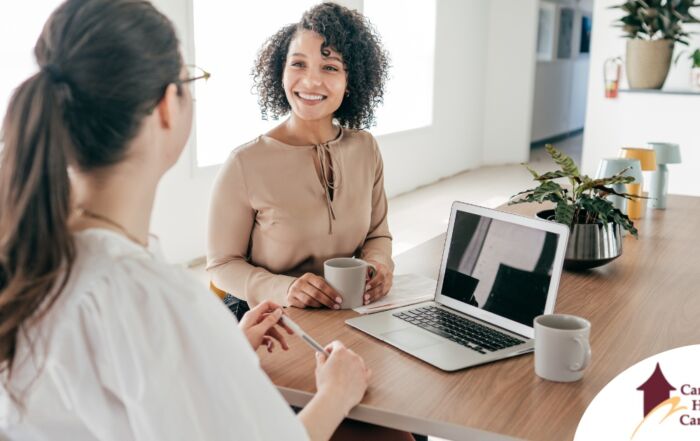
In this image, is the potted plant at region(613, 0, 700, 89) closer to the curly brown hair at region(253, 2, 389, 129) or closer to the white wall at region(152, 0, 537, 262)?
the white wall at region(152, 0, 537, 262)

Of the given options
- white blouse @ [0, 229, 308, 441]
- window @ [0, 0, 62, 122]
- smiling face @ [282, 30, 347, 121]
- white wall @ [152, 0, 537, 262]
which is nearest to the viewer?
white blouse @ [0, 229, 308, 441]

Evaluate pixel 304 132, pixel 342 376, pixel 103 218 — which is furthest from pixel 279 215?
pixel 103 218

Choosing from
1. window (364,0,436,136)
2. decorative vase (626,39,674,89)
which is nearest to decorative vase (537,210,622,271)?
decorative vase (626,39,674,89)

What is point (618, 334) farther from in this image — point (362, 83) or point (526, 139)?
point (526, 139)

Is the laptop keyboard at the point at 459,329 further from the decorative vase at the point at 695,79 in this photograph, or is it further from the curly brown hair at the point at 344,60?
the decorative vase at the point at 695,79

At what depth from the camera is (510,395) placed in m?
1.17

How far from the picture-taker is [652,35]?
205 inches

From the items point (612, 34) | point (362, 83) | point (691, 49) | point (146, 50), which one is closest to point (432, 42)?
point (612, 34)

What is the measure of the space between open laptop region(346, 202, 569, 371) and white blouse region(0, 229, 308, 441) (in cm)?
52

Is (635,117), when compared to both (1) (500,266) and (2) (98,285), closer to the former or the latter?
(1) (500,266)

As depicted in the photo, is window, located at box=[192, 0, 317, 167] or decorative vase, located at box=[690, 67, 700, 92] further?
decorative vase, located at box=[690, 67, 700, 92]

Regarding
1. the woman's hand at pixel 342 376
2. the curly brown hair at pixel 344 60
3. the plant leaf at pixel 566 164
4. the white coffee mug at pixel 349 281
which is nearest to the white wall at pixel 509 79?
the curly brown hair at pixel 344 60

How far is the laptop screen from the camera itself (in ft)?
4.56

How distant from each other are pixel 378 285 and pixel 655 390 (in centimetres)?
63
